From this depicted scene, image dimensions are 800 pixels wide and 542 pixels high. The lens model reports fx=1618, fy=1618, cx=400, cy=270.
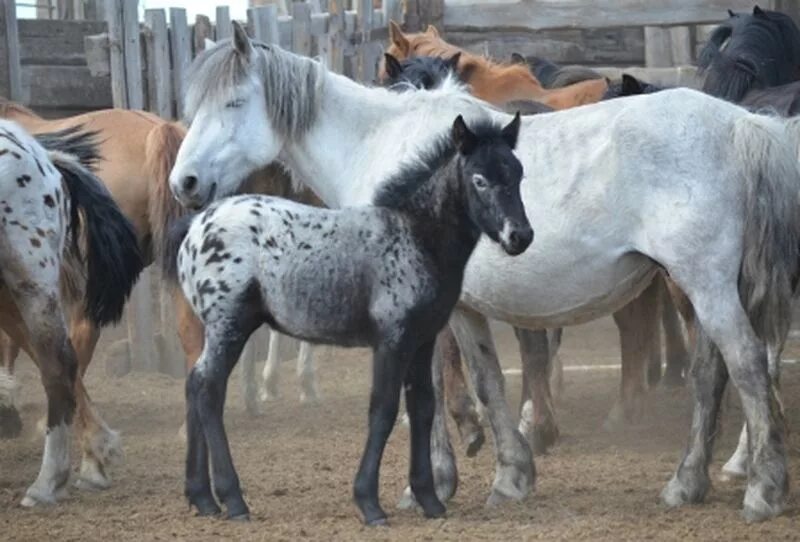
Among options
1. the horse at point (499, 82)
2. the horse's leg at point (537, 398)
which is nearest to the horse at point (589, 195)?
the horse's leg at point (537, 398)

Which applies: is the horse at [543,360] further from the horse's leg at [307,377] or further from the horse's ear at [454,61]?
the horse's leg at [307,377]

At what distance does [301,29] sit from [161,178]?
3785mm

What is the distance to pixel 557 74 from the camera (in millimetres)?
12750

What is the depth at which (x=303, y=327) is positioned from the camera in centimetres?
657

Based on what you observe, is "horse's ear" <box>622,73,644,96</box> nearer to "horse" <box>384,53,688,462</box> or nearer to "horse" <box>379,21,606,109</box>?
"horse" <box>384,53,688,462</box>

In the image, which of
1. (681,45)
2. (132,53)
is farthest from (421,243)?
(681,45)

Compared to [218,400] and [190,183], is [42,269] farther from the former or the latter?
[218,400]

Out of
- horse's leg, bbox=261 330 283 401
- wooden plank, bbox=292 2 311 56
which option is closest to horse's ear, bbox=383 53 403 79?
horse's leg, bbox=261 330 283 401

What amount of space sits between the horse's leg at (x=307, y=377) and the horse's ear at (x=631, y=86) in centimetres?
324

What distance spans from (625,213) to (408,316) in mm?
1042

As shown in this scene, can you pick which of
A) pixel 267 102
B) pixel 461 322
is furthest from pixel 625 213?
pixel 267 102

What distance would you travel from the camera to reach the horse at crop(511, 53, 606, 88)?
1259cm

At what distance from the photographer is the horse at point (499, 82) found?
11.0 meters

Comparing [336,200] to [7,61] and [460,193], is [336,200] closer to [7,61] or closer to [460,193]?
[460,193]
